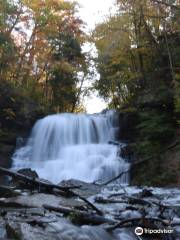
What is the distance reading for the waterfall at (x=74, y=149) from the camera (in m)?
15.7

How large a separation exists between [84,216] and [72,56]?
22.8m

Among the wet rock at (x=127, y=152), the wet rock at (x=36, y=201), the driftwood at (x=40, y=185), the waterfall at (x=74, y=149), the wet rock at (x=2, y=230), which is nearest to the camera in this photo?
the wet rock at (x=2, y=230)

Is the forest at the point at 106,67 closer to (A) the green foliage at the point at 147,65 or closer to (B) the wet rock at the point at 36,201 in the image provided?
(A) the green foliage at the point at 147,65

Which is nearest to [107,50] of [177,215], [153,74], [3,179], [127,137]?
[153,74]

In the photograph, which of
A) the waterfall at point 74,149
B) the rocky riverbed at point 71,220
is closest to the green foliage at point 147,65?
the waterfall at point 74,149

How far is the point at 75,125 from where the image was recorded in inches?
825

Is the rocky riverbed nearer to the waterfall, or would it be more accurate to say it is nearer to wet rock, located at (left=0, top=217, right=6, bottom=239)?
wet rock, located at (left=0, top=217, right=6, bottom=239)

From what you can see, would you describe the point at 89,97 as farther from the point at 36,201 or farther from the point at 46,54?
the point at 36,201

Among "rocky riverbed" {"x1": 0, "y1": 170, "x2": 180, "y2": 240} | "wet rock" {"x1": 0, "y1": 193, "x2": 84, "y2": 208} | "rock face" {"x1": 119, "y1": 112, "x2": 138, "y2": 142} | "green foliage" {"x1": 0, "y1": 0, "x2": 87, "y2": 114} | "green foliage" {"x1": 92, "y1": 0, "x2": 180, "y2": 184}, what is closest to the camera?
"rocky riverbed" {"x1": 0, "y1": 170, "x2": 180, "y2": 240}

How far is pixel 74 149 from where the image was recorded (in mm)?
18109

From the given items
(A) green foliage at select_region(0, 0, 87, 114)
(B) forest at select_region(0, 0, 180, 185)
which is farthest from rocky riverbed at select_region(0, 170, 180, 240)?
(A) green foliage at select_region(0, 0, 87, 114)

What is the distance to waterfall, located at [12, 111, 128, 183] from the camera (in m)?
15.7

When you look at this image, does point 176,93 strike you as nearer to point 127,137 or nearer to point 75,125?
point 127,137

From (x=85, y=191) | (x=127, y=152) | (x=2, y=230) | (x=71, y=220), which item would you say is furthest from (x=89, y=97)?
(x=2, y=230)
